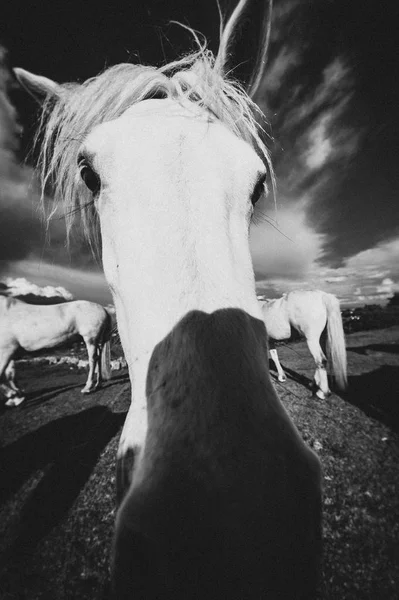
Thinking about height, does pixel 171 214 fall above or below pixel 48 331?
above

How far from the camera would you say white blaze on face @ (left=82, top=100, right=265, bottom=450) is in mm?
854

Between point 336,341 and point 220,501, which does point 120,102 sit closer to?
point 220,501

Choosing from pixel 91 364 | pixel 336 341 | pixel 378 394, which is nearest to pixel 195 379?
pixel 336 341

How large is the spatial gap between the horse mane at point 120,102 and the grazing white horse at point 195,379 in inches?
1.1

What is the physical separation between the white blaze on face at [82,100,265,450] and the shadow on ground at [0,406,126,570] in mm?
2926

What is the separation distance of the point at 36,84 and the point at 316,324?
20.0ft

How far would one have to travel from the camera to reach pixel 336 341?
5.13 metres

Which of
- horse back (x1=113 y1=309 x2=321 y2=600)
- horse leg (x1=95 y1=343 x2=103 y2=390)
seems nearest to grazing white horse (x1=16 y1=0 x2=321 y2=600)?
horse back (x1=113 y1=309 x2=321 y2=600)

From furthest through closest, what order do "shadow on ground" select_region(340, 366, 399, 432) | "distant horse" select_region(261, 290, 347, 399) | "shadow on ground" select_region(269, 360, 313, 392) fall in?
"shadow on ground" select_region(269, 360, 313, 392) < "distant horse" select_region(261, 290, 347, 399) < "shadow on ground" select_region(340, 366, 399, 432)

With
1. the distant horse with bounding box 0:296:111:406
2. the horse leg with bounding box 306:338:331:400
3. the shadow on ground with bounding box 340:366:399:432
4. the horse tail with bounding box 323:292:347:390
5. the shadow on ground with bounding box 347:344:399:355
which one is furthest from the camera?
the shadow on ground with bounding box 347:344:399:355

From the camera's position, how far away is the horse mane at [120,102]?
1580 millimetres

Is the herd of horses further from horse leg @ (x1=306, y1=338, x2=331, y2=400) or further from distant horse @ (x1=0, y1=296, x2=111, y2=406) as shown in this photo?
distant horse @ (x1=0, y1=296, x2=111, y2=406)

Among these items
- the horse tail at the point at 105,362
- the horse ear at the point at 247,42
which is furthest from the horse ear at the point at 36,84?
the horse tail at the point at 105,362

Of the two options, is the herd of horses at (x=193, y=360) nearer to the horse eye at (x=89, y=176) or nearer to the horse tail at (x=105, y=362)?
the horse eye at (x=89, y=176)
